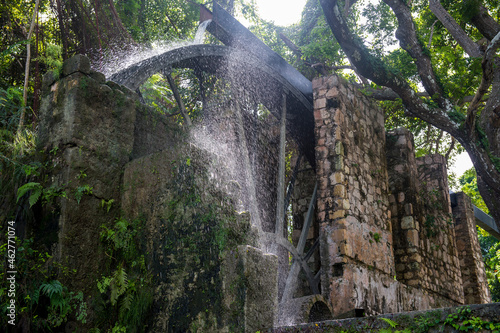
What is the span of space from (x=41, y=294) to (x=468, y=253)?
11.3m

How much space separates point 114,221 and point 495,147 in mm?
6708

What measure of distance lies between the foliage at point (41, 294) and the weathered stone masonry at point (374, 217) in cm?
382

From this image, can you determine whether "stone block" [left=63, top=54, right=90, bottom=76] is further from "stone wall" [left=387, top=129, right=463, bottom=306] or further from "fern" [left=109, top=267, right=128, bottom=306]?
"stone wall" [left=387, top=129, right=463, bottom=306]

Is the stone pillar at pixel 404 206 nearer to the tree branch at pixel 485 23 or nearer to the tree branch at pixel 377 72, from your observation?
the tree branch at pixel 377 72

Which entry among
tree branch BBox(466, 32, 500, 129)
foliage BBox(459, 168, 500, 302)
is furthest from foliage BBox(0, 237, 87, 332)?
foliage BBox(459, 168, 500, 302)

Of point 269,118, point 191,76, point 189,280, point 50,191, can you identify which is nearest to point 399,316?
point 189,280

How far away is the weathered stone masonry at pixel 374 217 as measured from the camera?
6.30 metres

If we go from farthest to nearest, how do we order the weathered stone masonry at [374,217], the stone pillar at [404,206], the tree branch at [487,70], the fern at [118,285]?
1. the stone pillar at [404,206]
2. the tree branch at [487,70]
3. the weathered stone masonry at [374,217]
4. the fern at [118,285]

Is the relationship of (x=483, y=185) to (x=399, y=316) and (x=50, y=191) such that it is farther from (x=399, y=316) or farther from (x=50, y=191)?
(x=50, y=191)

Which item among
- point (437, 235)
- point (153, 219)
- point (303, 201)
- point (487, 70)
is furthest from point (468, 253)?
point (153, 219)

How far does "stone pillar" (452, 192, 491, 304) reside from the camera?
1169 cm

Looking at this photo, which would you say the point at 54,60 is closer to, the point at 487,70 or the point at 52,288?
the point at 52,288

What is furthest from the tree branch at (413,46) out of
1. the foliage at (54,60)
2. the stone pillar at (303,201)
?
the foliage at (54,60)

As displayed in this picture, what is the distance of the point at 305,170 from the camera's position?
885 cm
